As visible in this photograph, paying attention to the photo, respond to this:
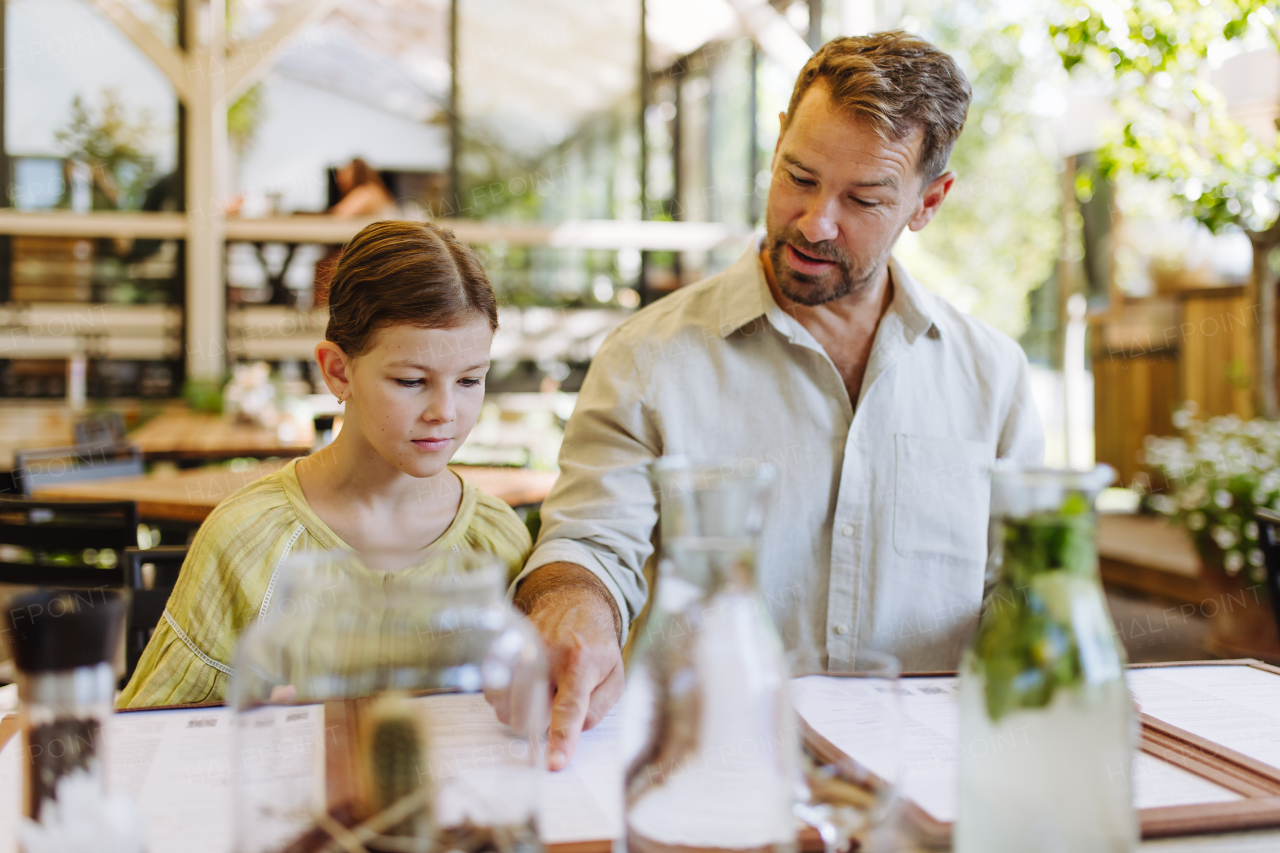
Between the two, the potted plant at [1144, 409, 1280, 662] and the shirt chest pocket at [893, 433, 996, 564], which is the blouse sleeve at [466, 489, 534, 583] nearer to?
the shirt chest pocket at [893, 433, 996, 564]

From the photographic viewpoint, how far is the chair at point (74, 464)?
8.66 ft

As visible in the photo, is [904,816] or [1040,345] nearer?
[904,816]

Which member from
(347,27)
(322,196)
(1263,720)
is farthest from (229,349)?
(1263,720)

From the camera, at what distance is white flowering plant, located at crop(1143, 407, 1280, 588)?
3545mm

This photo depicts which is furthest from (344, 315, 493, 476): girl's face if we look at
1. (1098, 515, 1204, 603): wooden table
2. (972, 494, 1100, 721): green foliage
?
(1098, 515, 1204, 603): wooden table

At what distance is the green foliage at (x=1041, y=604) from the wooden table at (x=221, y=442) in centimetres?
296

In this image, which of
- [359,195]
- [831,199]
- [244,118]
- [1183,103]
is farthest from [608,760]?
[244,118]

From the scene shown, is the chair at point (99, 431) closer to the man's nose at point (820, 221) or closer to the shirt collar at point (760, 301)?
the shirt collar at point (760, 301)

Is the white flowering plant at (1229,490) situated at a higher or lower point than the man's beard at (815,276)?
lower

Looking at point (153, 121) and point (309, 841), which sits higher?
point (153, 121)

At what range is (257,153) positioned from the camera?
6.67 meters

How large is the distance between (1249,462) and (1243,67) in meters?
1.56

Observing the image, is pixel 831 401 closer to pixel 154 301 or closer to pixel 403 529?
pixel 403 529

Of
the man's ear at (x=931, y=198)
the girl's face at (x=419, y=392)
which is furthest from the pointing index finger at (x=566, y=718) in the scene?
the man's ear at (x=931, y=198)
